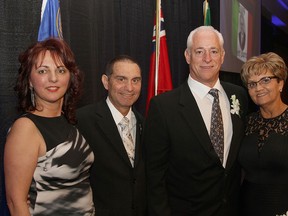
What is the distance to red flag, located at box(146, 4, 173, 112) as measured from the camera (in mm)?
3922

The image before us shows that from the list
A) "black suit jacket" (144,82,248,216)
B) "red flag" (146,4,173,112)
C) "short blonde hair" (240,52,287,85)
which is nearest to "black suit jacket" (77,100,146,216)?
"black suit jacket" (144,82,248,216)

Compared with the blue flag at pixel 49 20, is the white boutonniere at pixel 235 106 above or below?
below

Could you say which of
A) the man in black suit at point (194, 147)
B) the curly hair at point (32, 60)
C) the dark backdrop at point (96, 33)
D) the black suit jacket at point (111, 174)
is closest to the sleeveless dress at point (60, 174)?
the curly hair at point (32, 60)

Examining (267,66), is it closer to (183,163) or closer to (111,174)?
(183,163)

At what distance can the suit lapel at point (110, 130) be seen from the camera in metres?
2.51

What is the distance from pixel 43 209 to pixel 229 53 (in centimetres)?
427

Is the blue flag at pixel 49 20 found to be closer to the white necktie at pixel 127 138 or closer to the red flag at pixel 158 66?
the white necktie at pixel 127 138

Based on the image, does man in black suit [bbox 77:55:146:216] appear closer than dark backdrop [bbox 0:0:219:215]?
Yes

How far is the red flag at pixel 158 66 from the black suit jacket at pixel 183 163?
1.46 meters

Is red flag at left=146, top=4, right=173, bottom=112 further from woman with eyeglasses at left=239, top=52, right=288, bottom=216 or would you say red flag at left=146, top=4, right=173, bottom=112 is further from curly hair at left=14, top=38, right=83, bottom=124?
curly hair at left=14, top=38, right=83, bottom=124

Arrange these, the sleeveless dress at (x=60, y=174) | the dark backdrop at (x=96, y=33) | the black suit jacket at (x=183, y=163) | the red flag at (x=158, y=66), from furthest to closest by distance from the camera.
→ the red flag at (x=158, y=66) < the dark backdrop at (x=96, y=33) < the black suit jacket at (x=183, y=163) < the sleeveless dress at (x=60, y=174)

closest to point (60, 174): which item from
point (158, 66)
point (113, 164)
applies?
point (113, 164)

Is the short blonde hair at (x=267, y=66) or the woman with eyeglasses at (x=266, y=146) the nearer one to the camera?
the woman with eyeglasses at (x=266, y=146)

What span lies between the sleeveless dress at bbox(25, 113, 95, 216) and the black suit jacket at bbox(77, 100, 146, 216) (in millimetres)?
367
